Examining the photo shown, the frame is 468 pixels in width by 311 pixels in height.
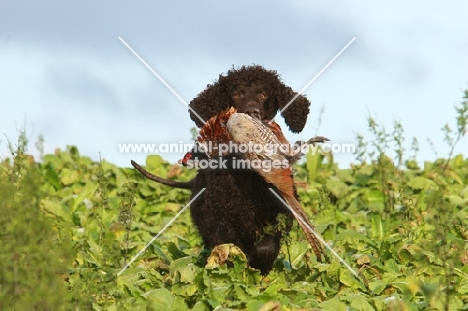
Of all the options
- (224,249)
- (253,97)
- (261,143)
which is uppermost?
(253,97)

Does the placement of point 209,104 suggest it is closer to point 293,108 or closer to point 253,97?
point 253,97

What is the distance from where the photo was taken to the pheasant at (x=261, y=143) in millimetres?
7328

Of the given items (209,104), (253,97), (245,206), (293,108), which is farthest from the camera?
(293,108)

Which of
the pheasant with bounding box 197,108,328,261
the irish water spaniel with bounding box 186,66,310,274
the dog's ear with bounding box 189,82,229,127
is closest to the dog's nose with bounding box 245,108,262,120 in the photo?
the irish water spaniel with bounding box 186,66,310,274

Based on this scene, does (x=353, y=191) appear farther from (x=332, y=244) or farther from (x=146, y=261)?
(x=146, y=261)

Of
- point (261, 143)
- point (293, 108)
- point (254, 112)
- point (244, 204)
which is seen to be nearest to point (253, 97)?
point (254, 112)

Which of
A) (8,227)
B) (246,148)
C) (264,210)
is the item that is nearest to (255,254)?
(264,210)

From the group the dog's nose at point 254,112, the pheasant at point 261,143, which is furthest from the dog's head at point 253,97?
the pheasant at point 261,143

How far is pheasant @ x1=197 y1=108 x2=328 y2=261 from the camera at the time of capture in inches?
289

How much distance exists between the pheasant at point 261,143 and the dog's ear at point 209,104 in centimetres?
83

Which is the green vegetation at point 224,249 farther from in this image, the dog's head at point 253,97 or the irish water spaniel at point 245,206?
the dog's head at point 253,97

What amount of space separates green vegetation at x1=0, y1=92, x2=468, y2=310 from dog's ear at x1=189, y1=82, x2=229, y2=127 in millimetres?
888

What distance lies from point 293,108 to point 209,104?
77cm

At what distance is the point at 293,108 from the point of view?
8961mm
